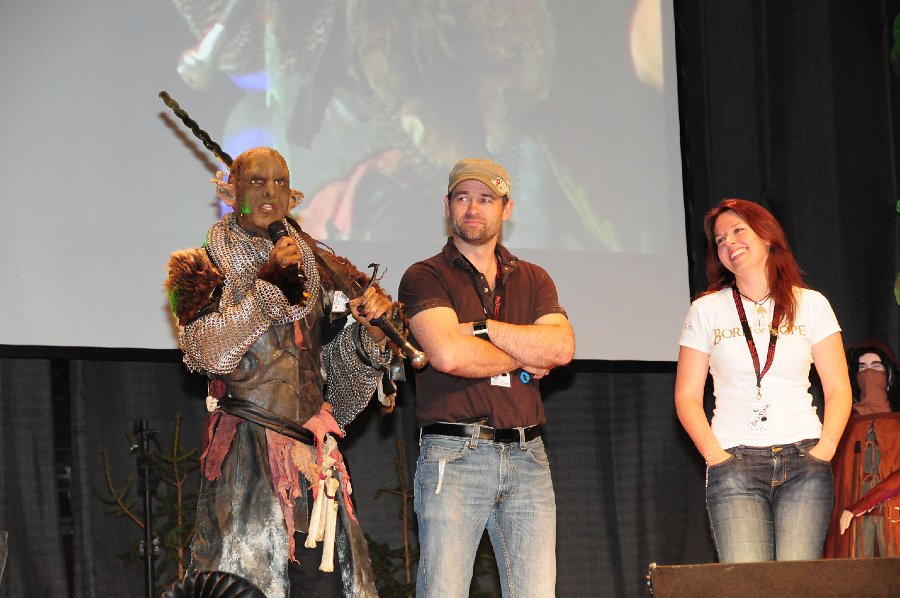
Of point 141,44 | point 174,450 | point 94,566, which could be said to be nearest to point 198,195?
point 141,44

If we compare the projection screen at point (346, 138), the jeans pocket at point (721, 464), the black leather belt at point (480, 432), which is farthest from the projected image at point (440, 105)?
the jeans pocket at point (721, 464)

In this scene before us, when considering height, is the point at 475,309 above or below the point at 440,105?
below

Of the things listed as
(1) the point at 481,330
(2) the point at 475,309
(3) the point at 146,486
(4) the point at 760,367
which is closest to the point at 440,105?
(2) the point at 475,309

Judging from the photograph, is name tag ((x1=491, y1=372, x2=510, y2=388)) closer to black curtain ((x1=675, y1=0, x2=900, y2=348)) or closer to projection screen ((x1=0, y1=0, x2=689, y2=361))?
projection screen ((x1=0, y1=0, x2=689, y2=361))

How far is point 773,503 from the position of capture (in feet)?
10.4

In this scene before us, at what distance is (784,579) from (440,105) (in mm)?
3116

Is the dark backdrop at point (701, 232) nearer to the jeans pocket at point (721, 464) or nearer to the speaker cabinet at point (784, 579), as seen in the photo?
the jeans pocket at point (721, 464)

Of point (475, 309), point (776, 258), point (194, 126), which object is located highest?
point (194, 126)

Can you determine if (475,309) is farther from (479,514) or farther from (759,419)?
(759,419)

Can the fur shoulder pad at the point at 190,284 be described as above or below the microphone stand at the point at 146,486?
above

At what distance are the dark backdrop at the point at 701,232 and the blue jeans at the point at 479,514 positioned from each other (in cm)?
189

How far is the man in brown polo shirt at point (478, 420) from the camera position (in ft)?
10.2

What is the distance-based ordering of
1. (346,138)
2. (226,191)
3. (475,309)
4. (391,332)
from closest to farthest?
(391,332) → (226,191) → (475,309) → (346,138)

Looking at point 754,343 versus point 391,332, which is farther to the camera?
point 754,343
